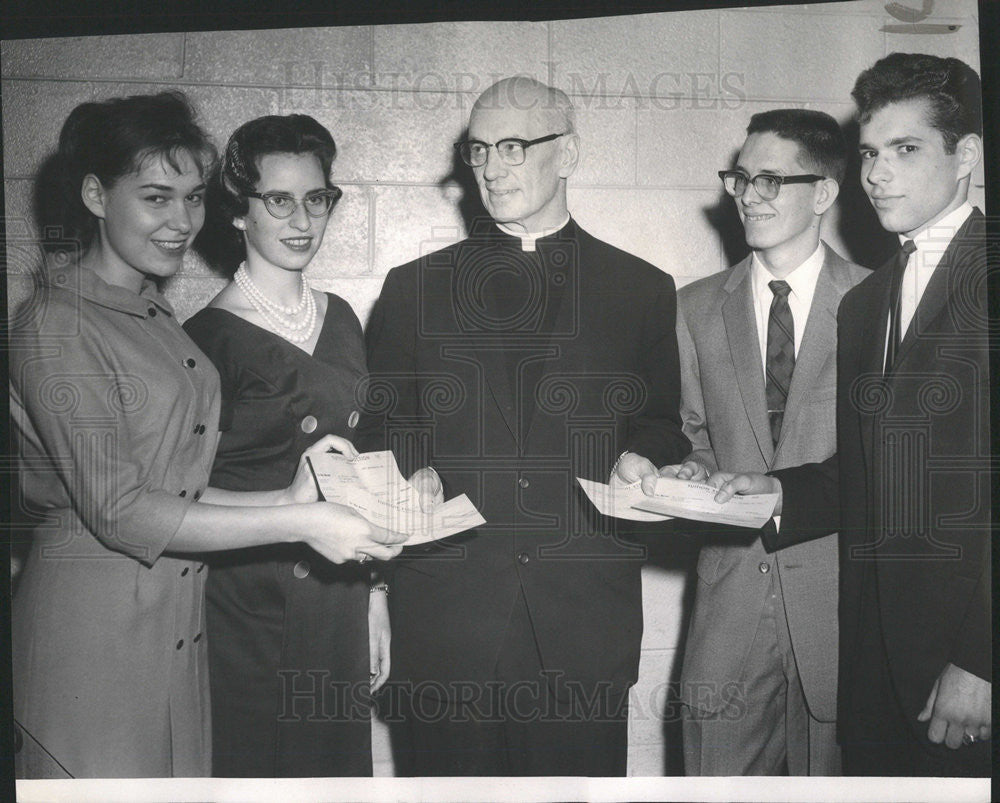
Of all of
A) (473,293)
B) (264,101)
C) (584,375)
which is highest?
(264,101)

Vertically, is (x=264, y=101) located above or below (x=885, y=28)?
below

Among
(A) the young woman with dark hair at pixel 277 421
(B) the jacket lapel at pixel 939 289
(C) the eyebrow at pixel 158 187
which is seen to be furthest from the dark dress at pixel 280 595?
(B) the jacket lapel at pixel 939 289

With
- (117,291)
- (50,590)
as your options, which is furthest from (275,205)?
(50,590)

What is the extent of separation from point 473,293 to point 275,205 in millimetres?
498

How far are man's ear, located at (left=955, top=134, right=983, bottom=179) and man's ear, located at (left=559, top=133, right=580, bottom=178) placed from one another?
896mm

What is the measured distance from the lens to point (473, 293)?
2092 millimetres

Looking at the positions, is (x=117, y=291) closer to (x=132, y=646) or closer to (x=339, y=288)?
(x=339, y=288)

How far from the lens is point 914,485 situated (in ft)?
6.89

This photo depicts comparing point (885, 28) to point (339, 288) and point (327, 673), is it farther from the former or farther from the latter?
point (327, 673)

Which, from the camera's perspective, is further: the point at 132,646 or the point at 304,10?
the point at 304,10

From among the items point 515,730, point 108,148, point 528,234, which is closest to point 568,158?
point 528,234

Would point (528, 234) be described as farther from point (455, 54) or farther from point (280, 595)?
point (280, 595)

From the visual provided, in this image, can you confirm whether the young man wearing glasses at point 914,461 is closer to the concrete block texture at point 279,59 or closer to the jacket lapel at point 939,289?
the jacket lapel at point 939,289

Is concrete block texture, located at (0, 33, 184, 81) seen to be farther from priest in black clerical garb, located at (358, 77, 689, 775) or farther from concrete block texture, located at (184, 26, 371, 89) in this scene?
priest in black clerical garb, located at (358, 77, 689, 775)
